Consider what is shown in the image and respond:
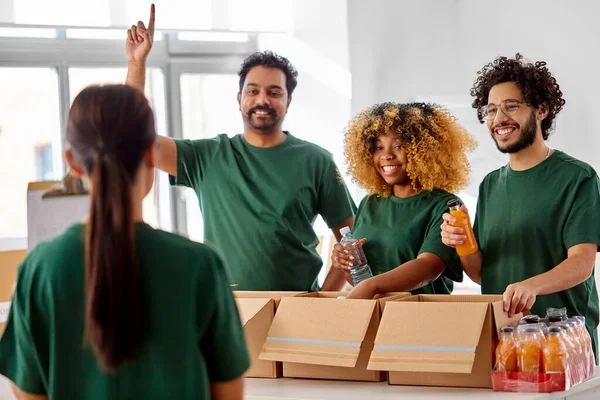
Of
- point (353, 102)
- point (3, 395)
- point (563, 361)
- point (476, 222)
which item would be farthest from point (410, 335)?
point (353, 102)

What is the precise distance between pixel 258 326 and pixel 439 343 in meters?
0.54

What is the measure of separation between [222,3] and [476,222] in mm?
2750

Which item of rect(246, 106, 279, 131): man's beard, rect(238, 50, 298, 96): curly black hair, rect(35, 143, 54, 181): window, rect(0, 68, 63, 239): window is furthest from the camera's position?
rect(35, 143, 54, 181): window

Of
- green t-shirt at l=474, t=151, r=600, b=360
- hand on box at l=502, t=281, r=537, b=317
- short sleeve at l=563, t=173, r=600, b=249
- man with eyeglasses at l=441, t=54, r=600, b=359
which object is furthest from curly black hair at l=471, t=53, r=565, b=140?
hand on box at l=502, t=281, r=537, b=317

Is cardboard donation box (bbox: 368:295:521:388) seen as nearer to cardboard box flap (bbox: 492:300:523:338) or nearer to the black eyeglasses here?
cardboard box flap (bbox: 492:300:523:338)

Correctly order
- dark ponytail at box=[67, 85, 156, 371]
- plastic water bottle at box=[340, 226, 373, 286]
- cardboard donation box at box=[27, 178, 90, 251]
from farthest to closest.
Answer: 1. plastic water bottle at box=[340, 226, 373, 286]
2. cardboard donation box at box=[27, 178, 90, 251]
3. dark ponytail at box=[67, 85, 156, 371]

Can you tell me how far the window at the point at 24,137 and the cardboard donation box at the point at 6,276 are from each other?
0.18m

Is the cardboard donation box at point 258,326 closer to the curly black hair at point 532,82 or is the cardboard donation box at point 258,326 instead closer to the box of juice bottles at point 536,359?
the box of juice bottles at point 536,359

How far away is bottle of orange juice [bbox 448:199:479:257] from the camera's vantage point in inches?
98.9

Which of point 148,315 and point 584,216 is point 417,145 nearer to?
point 584,216

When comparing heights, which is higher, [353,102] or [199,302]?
[353,102]

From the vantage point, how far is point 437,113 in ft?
10.2

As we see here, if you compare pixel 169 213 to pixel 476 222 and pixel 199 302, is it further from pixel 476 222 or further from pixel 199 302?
pixel 199 302

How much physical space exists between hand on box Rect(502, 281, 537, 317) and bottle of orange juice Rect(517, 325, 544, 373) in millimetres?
131
